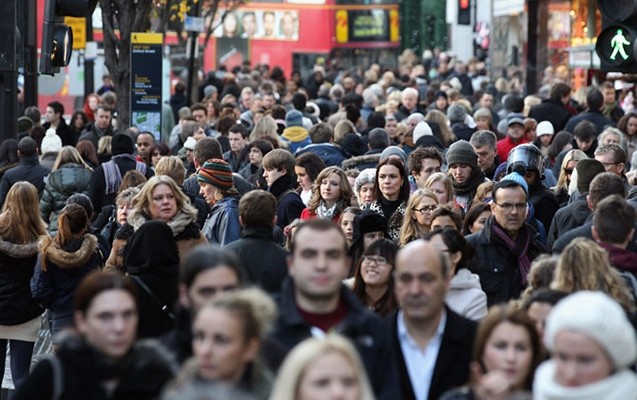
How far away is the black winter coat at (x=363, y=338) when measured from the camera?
6.70 m

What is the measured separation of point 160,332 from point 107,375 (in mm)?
3010

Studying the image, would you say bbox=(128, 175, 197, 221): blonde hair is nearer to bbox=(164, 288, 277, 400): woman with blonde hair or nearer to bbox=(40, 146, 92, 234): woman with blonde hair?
bbox=(40, 146, 92, 234): woman with blonde hair

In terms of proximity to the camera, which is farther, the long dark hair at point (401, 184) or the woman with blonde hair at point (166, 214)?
the long dark hair at point (401, 184)

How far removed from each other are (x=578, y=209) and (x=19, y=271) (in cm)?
398

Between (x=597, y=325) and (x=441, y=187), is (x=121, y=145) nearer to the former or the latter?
(x=441, y=187)

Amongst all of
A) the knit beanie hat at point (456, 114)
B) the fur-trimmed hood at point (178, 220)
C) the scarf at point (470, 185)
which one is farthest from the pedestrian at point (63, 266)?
the knit beanie hat at point (456, 114)

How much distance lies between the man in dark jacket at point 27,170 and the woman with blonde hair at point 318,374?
11.8 metres

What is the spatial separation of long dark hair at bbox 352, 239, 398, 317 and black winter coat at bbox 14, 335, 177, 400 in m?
2.92

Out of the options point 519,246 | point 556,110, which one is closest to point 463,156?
point 519,246

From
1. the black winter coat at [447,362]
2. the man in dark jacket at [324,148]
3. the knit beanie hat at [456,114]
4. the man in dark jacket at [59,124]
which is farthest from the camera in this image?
the man in dark jacket at [59,124]

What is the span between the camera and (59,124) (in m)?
24.2

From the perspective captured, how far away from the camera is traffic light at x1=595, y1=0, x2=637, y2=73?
11758 millimetres

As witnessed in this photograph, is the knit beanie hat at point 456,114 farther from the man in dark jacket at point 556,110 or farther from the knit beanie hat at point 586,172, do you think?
the knit beanie hat at point 586,172

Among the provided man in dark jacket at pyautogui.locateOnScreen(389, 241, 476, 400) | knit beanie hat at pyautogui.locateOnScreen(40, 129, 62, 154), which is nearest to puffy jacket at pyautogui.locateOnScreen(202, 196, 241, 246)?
man in dark jacket at pyautogui.locateOnScreen(389, 241, 476, 400)
